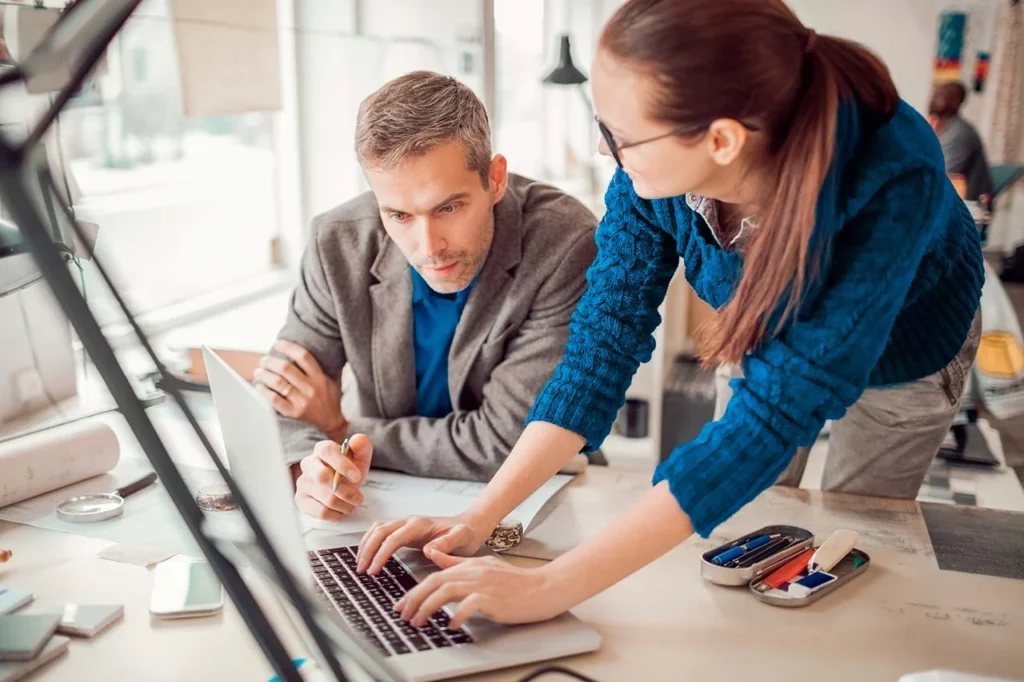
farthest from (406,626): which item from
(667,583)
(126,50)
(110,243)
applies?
(126,50)

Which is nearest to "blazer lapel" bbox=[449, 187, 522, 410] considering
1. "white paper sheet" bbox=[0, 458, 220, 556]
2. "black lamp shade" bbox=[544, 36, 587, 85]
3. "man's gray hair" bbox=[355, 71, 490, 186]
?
"man's gray hair" bbox=[355, 71, 490, 186]

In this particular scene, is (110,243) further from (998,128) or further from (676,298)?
(998,128)

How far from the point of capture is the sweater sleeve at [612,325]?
1.15 m

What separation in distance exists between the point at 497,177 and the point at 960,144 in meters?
3.81

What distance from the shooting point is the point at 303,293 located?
1.56 m

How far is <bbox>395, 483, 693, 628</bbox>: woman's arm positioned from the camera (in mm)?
898

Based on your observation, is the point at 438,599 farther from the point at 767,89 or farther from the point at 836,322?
the point at 767,89

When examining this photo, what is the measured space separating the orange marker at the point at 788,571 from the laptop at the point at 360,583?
0.24 metres

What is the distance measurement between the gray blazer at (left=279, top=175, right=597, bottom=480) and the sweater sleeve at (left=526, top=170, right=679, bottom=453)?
0.81ft

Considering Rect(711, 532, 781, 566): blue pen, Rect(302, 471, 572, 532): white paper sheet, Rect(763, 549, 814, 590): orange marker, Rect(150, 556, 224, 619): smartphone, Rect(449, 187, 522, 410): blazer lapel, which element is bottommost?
Rect(302, 471, 572, 532): white paper sheet

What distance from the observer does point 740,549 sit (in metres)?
1.07

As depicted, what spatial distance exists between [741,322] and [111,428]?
3.11 ft

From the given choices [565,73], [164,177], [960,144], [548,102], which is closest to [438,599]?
[164,177]

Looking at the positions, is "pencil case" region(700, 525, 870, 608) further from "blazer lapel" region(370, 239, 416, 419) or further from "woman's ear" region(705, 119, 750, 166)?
"blazer lapel" region(370, 239, 416, 419)
